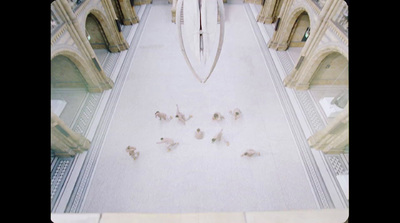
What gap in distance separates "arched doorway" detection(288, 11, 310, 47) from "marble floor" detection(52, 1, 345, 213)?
0.38 meters

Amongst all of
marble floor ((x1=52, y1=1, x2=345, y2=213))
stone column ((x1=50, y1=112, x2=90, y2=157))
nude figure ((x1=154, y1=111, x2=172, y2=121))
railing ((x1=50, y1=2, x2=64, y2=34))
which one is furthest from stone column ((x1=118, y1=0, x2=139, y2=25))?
stone column ((x1=50, y1=112, x2=90, y2=157))

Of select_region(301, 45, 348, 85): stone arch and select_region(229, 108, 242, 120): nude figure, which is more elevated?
select_region(301, 45, 348, 85): stone arch

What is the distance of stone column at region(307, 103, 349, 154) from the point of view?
444cm

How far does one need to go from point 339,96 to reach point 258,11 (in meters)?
5.06

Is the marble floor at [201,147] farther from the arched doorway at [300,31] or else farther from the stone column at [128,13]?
the stone column at [128,13]

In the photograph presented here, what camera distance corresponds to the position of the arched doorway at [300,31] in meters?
6.81

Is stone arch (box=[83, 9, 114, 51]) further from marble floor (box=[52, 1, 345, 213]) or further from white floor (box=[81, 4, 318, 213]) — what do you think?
white floor (box=[81, 4, 318, 213])

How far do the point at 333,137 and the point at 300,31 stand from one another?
12.3 feet

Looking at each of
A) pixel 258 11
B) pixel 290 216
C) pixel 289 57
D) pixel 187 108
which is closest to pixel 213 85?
pixel 187 108

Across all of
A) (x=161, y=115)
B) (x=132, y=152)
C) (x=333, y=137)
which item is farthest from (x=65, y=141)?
(x=333, y=137)

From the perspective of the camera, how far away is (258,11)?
920 centimetres

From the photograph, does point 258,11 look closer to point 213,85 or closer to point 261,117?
point 213,85

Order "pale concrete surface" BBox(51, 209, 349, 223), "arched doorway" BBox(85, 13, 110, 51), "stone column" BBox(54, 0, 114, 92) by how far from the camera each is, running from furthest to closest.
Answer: "arched doorway" BBox(85, 13, 110, 51), "stone column" BBox(54, 0, 114, 92), "pale concrete surface" BBox(51, 209, 349, 223)

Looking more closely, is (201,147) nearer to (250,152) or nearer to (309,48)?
(250,152)
